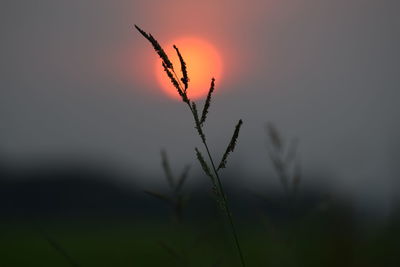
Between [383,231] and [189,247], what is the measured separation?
139 inches

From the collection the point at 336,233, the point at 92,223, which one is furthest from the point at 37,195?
the point at 336,233

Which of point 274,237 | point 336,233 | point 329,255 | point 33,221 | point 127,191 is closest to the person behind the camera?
point 33,221

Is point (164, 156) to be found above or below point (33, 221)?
above

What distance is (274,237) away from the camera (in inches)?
108

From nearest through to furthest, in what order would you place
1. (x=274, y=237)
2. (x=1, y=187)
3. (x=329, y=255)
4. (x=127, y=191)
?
(x=274, y=237) < (x=329, y=255) < (x=1, y=187) < (x=127, y=191)

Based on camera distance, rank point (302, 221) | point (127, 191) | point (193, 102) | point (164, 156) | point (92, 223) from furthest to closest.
→ point (127, 191) < point (92, 223) < point (302, 221) < point (164, 156) < point (193, 102)

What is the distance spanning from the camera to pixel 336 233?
→ 5.26 m

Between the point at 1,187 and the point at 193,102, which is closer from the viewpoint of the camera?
the point at 193,102

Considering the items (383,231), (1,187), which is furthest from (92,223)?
(383,231)

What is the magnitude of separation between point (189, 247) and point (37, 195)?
99096 mm

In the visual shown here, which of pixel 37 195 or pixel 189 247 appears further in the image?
pixel 37 195

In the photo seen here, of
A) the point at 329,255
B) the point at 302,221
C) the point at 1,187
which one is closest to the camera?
the point at 302,221

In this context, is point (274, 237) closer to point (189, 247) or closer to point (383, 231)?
point (189, 247)

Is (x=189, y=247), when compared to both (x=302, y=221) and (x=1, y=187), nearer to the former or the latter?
(x=302, y=221)
